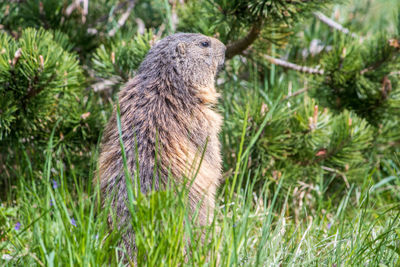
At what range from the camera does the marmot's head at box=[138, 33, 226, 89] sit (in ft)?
9.36

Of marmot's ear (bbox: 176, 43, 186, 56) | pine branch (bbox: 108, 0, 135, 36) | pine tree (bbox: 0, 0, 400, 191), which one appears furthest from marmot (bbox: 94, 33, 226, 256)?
pine branch (bbox: 108, 0, 135, 36)

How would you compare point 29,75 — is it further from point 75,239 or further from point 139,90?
point 75,239

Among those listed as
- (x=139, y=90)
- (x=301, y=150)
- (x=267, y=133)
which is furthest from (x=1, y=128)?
(x=301, y=150)

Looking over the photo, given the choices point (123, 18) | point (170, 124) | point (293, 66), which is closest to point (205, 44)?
point (170, 124)

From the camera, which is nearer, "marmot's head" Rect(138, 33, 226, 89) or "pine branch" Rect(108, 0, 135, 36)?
"marmot's head" Rect(138, 33, 226, 89)

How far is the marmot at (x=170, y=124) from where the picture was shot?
8.02 feet

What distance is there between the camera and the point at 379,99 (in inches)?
143

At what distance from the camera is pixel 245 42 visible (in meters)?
3.35

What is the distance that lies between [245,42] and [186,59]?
60 cm

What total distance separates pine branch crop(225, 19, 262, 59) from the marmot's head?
10.3 inches

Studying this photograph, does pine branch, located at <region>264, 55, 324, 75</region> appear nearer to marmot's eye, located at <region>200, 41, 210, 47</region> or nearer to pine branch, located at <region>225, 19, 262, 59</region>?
pine branch, located at <region>225, 19, 262, 59</region>

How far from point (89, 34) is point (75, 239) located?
2248mm

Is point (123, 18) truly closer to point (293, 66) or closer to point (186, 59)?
point (186, 59)

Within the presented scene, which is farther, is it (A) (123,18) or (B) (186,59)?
(A) (123,18)
